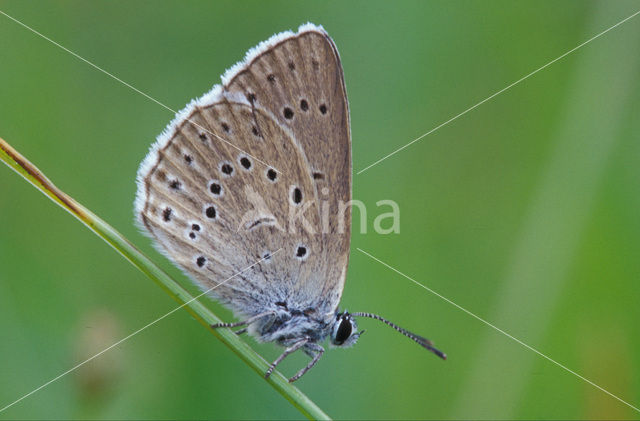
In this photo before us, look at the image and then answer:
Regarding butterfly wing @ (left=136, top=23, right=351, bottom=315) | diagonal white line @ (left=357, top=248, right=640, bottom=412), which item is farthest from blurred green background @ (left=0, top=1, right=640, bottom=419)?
butterfly wing @ (left=136, top=23, right=351, bottom=315)

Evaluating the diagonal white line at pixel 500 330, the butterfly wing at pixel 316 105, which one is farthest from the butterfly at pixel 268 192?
the diagonal white line at pixel 500 330

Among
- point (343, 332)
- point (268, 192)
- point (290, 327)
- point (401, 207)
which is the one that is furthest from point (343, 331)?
point (401, 207)

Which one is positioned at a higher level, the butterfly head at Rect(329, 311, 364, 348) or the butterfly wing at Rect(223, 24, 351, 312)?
the butterfly wing at Rect(223, 24, 351, 312)

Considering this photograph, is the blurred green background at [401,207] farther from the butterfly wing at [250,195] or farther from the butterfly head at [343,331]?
the butterfly wing at [250,195]

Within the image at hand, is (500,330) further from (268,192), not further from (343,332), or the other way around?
(268,192)

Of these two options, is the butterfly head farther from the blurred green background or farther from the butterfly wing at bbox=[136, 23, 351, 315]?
the blurred green background

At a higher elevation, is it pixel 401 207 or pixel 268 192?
pixel 268 192
